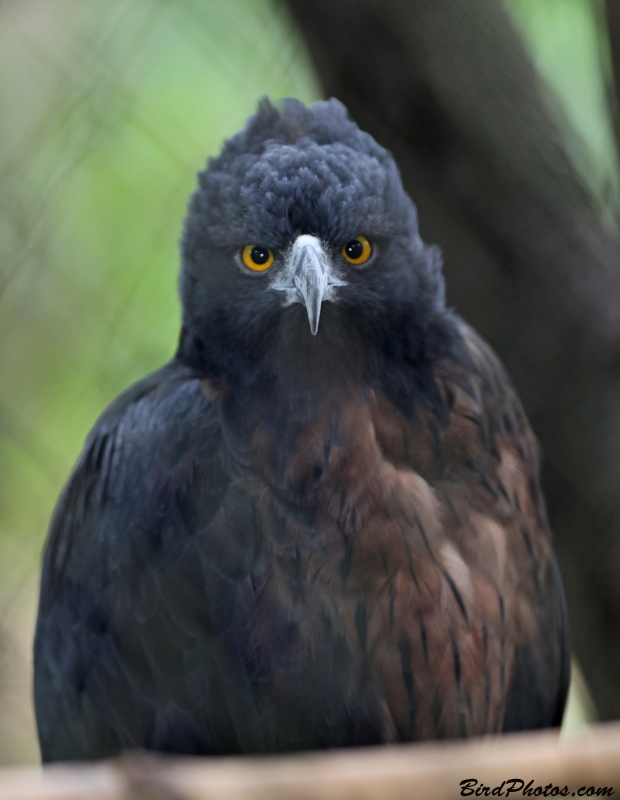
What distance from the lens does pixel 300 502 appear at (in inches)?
77.8

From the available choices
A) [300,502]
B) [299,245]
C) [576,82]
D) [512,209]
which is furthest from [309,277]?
[576,82]

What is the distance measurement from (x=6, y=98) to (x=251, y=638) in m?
1.23

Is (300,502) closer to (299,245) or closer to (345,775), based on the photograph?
(299,245)

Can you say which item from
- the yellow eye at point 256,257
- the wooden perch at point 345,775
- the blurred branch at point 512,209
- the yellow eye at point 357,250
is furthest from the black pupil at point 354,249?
the wooden perch at point 345,775

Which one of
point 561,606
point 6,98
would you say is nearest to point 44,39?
point 6,98

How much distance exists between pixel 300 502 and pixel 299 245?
0.58m

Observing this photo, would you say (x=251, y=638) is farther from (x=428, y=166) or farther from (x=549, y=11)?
(x=549, y=11)

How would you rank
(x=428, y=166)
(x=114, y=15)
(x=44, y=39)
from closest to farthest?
(x=44, y=39) < (x=114, y=15) < (x=428, y=166)

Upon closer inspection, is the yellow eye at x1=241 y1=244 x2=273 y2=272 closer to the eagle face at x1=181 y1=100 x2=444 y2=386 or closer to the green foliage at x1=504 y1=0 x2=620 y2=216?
the eagle face at x1=181 y1=100 x2=444 y2=386

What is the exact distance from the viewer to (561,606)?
2297 mm

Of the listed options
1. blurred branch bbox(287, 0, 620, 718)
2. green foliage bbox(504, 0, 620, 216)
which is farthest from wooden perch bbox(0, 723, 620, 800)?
green foliage bbox(504, 0, 620, 216)

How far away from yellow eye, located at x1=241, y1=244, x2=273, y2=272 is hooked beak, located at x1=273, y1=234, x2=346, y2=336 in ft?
0.18

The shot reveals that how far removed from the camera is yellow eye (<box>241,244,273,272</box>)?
6.44 ft

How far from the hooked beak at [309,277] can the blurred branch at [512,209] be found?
50cm
